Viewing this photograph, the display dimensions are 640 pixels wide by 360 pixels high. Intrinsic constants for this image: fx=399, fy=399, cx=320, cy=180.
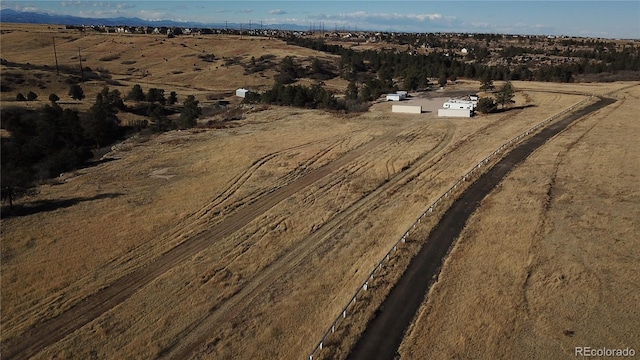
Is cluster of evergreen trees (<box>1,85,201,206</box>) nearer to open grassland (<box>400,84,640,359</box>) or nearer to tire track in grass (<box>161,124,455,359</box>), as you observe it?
tire track in grass (<box>161,124,455,359</box>)

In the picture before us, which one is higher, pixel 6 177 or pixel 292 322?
pixel 6 177

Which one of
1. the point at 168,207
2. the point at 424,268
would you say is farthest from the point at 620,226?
the point at 168,207

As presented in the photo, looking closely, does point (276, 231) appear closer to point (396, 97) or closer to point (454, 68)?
point (396, 97)

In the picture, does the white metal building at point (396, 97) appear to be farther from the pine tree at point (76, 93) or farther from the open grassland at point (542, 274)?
the pine tree at point (76, 93)

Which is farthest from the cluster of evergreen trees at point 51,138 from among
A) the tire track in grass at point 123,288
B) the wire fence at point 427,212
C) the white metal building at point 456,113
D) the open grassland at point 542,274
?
the white metal building at point 456,113

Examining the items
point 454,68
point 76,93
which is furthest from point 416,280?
point 454,68

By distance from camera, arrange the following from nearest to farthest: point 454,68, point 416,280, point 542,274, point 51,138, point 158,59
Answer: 1. point 416,280
2. point 542,274
3. point 51,138
4. point 454,68
5. point 158,59

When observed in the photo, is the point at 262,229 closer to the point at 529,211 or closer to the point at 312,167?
the point at 312,167
